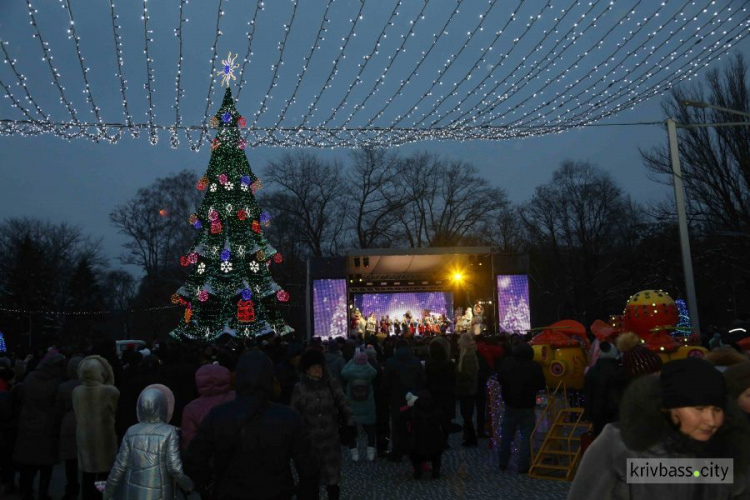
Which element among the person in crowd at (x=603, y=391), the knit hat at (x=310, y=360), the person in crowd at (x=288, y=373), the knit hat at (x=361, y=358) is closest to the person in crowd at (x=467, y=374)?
the knit hat at (x=361, y=358)

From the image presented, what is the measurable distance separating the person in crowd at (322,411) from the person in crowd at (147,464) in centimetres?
233

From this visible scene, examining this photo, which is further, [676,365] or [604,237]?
[604,237]

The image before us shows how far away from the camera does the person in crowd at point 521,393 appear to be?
8.02m

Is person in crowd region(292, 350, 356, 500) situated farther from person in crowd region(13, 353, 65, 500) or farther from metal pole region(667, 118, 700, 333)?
metal pole region(667, 118, 700, 333)

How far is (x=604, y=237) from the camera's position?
1688 inches

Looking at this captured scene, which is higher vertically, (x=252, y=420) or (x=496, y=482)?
(x=252, y=420)

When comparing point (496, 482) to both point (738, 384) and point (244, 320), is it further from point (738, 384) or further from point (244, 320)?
point (244, 320)

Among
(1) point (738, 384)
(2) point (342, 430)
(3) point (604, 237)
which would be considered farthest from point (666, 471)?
(3) point (604, 237)

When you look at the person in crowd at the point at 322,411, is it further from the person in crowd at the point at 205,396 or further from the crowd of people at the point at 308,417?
the person in crowd at the point at 205,396

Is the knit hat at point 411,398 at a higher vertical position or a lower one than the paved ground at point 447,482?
higher

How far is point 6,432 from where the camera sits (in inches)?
287

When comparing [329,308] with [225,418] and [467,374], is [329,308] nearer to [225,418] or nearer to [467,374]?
[467,374]

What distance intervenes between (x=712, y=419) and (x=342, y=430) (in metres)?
4.51

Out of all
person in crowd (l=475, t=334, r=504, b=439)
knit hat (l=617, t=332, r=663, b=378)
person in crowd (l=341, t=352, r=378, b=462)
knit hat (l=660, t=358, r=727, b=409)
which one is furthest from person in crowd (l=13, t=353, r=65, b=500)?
knit hat (l=660, t=358, r=727, b=409)
